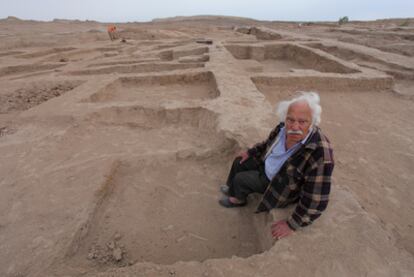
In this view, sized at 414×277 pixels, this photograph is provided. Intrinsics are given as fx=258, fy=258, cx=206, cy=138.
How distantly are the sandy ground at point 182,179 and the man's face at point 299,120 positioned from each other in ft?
1.95

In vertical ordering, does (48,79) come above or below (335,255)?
below

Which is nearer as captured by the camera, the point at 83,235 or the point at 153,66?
the point at 83,235

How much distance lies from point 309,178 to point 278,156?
1.15 feet

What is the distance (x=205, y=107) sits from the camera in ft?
13.5

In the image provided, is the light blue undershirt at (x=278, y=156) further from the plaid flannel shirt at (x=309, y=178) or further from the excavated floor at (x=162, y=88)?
the excavated floor at (x=162, y=88)

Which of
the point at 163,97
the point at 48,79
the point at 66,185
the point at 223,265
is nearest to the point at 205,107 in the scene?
the point at 163,97

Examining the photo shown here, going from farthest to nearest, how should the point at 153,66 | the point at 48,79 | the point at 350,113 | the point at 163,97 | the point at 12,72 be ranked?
the point at 12,72 < the point at 153,66 < the point at 48,79 < the point at 163,97 < the point at 350,113

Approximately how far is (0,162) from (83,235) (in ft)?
5.44

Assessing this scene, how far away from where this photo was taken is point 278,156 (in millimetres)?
1965

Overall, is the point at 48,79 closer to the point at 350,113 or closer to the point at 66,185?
the point at 66,185

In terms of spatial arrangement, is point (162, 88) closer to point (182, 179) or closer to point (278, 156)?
point (182, 179)

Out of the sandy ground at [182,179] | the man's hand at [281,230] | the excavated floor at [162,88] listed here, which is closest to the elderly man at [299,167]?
the man's hand at [281,230]

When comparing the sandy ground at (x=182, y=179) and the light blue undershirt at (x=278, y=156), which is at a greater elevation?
the light blue undershirt at (x=278, y=156)

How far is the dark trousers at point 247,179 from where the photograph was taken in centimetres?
216
